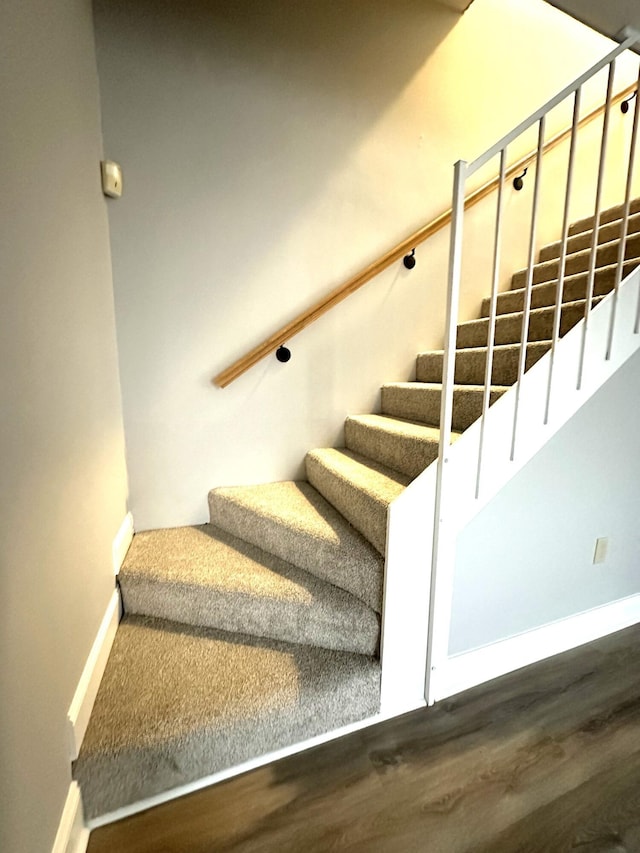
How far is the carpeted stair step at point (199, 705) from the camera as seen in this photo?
3.44 feet

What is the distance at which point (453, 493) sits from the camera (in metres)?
1.29

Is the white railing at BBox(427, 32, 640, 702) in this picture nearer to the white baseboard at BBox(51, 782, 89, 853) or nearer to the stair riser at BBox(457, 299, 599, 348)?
the stair riser at BBox(457, 299, 599, 348)

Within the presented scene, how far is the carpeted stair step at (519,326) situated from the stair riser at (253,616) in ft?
4.48

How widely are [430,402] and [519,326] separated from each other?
57 centimetres

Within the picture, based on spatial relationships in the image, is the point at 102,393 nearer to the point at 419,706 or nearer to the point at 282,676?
the point at 282,676

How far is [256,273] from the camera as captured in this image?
1.91 m

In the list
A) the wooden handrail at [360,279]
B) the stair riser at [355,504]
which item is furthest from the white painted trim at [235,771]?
the wooden handrail at [360,279]

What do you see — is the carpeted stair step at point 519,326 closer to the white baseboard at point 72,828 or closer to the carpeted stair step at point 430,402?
the carpeted stair step at point 430,402

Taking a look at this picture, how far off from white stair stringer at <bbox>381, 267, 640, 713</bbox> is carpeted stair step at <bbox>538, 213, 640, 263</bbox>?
2.79 ft

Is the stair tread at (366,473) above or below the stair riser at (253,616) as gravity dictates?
above

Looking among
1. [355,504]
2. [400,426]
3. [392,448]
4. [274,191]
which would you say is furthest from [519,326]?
[274,191]

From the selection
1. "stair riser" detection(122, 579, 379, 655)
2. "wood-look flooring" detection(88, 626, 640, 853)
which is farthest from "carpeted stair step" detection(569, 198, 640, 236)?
"stair riser" detection(122, 579, 379, 655)

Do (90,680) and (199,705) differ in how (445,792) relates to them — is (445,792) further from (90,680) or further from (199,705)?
(90,680)

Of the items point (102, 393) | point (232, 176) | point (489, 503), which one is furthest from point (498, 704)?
point (232, 176)
